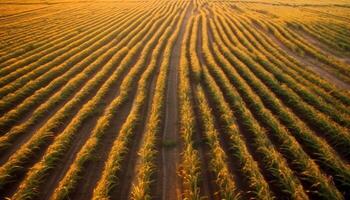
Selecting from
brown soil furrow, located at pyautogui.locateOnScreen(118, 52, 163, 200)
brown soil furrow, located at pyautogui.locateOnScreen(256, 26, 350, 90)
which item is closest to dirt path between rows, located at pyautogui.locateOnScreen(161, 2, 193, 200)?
brown soil furrow, located at pyautogui.locateOnScreen(118, 52, 163, 200)

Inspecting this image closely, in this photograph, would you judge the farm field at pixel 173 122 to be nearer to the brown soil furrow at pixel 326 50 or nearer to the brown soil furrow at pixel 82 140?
the brown soil furrow at pixel 82 140

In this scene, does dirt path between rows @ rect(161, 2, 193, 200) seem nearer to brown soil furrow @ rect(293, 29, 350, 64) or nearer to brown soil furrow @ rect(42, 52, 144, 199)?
brown soil furrow @ rect(42, 52, 144, 199)

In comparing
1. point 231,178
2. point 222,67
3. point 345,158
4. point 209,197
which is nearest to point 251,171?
point 231,178

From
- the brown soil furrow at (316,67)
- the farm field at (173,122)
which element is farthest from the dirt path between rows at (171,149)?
the brown soil furrow at (316,67)

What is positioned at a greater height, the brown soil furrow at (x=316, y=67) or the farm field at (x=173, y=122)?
the farm field at (x=173, y=122)

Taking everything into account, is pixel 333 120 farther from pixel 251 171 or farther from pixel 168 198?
pixel 168 198

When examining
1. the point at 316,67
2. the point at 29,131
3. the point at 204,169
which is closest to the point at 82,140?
the point at 29,131

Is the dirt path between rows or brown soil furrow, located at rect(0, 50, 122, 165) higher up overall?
brown soil furrow, located at rect(0, 50, 122, 165)

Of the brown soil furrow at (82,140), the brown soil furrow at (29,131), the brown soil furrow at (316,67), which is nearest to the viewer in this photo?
the brown soil furrow at (82,140)
